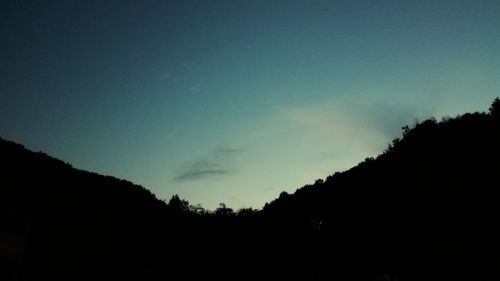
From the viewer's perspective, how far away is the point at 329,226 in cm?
4644

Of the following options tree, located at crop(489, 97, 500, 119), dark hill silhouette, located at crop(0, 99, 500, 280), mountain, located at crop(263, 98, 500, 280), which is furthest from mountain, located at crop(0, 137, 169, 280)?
tree, located at crop(489, 97, 500, 119)

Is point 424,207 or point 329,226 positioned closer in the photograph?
point 424,207

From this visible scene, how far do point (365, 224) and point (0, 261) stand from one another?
43.1m

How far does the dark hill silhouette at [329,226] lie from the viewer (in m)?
33.4

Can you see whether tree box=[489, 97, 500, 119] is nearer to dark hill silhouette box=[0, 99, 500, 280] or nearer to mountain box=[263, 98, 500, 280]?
dark hill silhouette box=[0, 99, 500, 280]

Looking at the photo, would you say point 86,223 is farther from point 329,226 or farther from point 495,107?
point 495,107

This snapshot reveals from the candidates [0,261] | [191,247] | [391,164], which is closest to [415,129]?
[391,164]

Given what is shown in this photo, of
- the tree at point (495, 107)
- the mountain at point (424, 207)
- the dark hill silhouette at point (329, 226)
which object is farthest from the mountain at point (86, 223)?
the tree at point (495, 107)

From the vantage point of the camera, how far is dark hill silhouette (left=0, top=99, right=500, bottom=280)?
33.4m

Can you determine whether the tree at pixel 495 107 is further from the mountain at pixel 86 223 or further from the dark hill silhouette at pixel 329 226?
the mountain at pixel 86 223

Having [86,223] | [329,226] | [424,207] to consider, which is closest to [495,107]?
[424,207]

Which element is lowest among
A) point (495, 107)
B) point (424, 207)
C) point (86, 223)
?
point (86, 223)

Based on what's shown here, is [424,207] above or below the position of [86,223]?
above

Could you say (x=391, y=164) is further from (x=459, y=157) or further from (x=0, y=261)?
(x=0, y=261)
